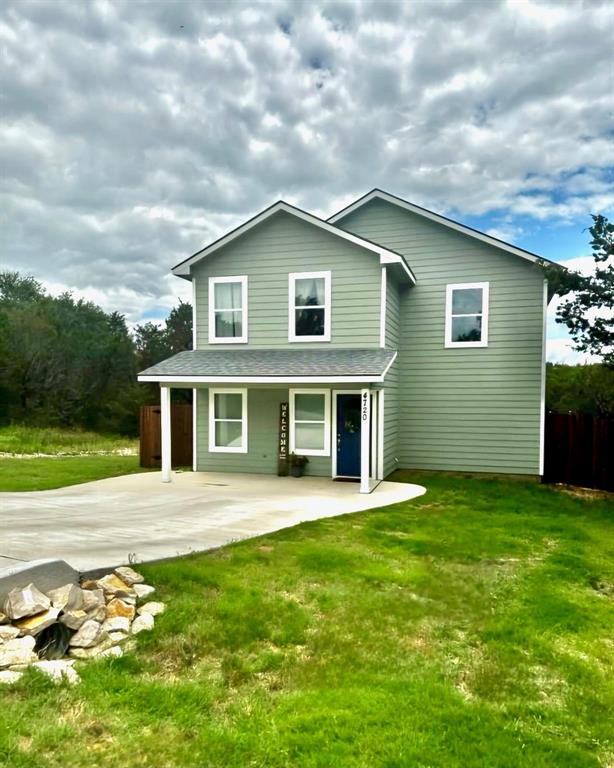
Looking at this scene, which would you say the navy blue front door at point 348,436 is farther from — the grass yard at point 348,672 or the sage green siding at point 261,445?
the grass yard at point 348,672

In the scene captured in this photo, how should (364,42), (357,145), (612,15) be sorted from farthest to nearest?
(357,145), (364,42), (612,15)

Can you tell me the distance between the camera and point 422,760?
252 cm

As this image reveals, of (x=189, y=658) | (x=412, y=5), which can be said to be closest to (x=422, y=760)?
(x=189, y=658)

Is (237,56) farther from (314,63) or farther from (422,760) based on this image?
(422,760)

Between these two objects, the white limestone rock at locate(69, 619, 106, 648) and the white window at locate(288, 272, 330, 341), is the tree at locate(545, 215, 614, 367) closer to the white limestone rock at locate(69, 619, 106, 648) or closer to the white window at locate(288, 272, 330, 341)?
the white window at locate(288, 272, 330, 341)

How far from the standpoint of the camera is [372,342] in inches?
442

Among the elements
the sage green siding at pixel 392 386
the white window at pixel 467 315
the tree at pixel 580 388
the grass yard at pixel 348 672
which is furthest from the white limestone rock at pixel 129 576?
the tree at pixel 580 388

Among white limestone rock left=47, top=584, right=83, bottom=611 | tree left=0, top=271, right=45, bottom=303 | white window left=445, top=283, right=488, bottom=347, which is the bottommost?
white limestone rock left=47, top=584, right=83, bottom=611

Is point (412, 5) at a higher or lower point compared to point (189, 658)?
higher

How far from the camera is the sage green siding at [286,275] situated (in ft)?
36.9

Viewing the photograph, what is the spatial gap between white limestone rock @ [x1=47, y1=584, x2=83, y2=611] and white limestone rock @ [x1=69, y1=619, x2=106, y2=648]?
0.74 feet

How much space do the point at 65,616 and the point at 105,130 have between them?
49.8 feet

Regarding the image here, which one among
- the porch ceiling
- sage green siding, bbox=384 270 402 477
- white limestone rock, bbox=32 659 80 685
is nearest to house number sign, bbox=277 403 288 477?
the porch ceiling

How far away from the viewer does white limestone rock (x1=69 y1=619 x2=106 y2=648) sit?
3611mm
